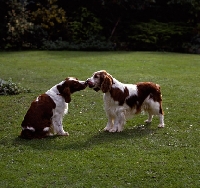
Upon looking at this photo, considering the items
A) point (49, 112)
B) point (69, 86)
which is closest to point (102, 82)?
point (69, 86)

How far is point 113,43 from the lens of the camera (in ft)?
82.2

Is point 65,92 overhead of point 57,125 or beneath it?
overhead

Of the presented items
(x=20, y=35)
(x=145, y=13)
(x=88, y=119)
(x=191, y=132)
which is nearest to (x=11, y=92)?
(x=88, y=119)

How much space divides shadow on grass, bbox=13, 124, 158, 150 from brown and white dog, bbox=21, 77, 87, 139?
16 centimetres

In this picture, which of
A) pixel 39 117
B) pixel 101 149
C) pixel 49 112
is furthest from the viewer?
pixel 49 112

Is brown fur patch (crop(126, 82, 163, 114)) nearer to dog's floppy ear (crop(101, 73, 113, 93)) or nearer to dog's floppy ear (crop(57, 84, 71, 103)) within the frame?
dog's floppy ear (crop(101, 73, 113, 93))

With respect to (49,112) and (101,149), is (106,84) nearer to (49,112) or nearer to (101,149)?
(49,112)

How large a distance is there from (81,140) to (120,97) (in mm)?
1129

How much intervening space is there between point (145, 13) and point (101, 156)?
21574 mm

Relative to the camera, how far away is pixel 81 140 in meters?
7.55

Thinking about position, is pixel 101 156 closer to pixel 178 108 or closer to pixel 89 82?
pixel 89 82

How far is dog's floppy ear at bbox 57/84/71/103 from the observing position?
7734mm

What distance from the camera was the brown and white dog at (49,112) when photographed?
24.6 feet

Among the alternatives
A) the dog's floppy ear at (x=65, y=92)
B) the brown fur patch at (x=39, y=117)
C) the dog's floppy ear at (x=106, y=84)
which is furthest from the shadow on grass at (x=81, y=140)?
the dog's floppy ear at (x=106, y=84)
